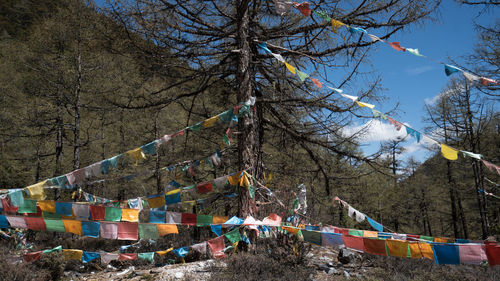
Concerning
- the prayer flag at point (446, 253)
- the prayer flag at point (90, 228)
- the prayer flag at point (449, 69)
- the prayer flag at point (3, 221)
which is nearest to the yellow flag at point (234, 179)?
the prayer flag at point (90, 228)

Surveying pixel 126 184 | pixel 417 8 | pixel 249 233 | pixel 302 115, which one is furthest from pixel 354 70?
pixel 126 184

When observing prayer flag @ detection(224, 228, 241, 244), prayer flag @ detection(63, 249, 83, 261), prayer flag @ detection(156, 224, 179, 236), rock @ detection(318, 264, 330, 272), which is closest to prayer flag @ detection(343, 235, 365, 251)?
rock @ detection(318, 264, 330, 272)

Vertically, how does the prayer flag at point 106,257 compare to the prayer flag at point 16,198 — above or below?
below

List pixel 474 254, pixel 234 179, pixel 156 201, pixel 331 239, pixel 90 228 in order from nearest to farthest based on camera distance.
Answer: pixel 474 254 → pixel 331 239 → pixel 90 228 → pixel 234 179 → pixel 156 201

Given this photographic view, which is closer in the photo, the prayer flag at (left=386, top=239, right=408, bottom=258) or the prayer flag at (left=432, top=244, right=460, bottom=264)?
the prayer flag at (left=432, top=244, right=460, bottom=264)

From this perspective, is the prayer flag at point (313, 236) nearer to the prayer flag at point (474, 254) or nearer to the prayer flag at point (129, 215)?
the prayer flag at point (474, 254)

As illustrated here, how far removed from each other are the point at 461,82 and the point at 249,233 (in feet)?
57.9

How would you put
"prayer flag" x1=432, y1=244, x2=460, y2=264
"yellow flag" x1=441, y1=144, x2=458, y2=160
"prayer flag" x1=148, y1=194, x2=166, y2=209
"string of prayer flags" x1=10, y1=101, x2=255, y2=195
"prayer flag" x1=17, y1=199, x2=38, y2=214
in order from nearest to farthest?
"prayer flag" x1=432, y1=244, x2=460, y2=264 < "yellow flag" x1=441, y1=144, x2=458, y2=160 < "string of prayer flags" x1=10, y1=101, x2=255, y2=195 < "prayer flag" x1=17, y1=199, x2=38, y2=214 < "prayer flag" x1=148, y1=194, x2=166, y2=209

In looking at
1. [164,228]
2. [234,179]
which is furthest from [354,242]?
[164,228]

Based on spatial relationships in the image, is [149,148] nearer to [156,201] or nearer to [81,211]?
[156,201]

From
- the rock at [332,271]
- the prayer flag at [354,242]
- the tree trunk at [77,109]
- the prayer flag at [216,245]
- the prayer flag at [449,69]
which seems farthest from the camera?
the tree trunk at [77,109]

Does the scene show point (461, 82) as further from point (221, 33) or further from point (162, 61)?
point (162, 61)

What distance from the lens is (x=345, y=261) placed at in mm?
7941

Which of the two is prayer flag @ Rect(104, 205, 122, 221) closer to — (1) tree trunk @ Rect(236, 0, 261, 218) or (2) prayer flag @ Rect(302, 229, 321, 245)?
(1) tree trunk @ Rect(236, 0, 261, 218)
